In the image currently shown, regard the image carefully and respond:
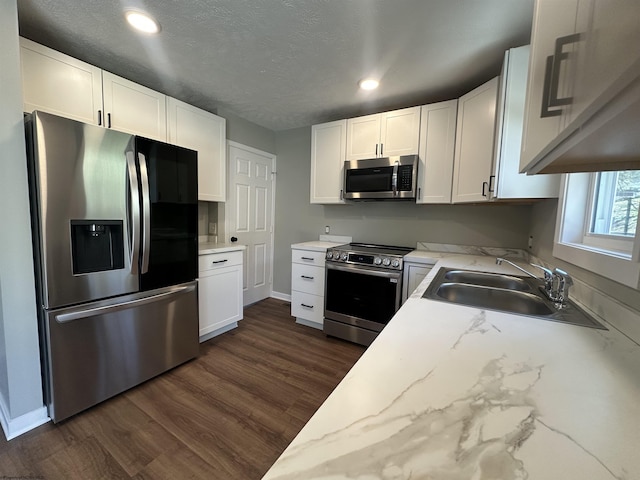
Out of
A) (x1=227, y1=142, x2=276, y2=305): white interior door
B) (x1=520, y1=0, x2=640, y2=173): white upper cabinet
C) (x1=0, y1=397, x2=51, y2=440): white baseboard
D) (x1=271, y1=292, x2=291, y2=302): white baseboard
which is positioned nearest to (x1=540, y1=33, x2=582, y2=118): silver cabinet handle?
(x1=520, y1=0, x2=640, y2=173): white upper cabinet

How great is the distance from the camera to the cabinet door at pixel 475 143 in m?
1.95

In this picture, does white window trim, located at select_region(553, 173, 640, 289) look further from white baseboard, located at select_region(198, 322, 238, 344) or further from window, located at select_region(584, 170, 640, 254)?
white baseboard, located at select_region(198, 322, 238, 344)

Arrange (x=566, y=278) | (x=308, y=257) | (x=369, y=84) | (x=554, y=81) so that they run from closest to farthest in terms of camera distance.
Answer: (x=554, y=81), (x=566, y=278), (x=369, y=84), (x=308, y=257)

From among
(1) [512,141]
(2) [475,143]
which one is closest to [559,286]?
(1) [512,141]


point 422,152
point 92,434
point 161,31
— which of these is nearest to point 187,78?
point 161,31

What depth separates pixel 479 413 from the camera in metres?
0.49

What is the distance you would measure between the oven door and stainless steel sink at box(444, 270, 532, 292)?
0.63m

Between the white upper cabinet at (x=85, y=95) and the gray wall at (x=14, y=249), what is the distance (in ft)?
1.08

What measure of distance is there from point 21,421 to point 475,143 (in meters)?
3.51

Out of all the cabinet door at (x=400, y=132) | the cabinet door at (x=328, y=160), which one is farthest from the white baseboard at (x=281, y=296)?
the cabinet door at (x=400, y=132)

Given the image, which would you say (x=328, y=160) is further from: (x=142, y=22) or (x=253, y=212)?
(x=142, y=22)

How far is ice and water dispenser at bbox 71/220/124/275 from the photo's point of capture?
1492mm

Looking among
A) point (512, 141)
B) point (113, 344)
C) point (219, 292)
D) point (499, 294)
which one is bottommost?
point (113, 344)

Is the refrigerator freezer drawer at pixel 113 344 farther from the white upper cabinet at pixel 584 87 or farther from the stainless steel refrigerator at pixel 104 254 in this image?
the white upper cabinet at pixel 584 87
